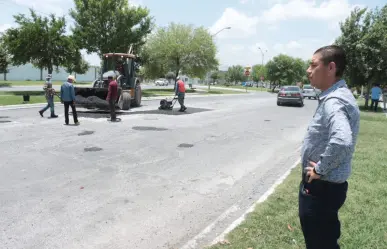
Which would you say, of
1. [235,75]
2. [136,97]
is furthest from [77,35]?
[235,75]

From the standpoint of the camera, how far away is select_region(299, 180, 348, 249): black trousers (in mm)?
2342

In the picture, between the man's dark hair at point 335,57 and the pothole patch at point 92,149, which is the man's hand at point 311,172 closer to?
the man's dark hair at point 335,57

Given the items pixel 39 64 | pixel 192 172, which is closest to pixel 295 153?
pixel 192 172

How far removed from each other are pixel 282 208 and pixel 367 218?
1.08 metres

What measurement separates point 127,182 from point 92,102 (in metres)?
10.5

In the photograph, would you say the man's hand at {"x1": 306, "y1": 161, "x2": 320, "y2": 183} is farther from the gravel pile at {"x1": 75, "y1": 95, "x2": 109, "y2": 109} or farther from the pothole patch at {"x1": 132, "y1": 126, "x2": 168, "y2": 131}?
the gravel pile at {"x1": 75, "y1": 95, "x2": 109, "y2": 109}

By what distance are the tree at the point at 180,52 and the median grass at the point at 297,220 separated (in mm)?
40580

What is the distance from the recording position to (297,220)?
4.32 m

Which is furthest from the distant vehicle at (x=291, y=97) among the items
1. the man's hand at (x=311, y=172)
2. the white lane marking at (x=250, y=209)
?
the man's hand at (x=311, y=172)

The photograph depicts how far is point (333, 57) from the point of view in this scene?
7.70 ft

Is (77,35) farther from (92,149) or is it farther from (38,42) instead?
(92,149)

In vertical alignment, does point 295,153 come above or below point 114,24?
below

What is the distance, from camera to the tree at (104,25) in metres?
31.4

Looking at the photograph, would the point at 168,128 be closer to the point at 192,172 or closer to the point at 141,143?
the point at 141,143
